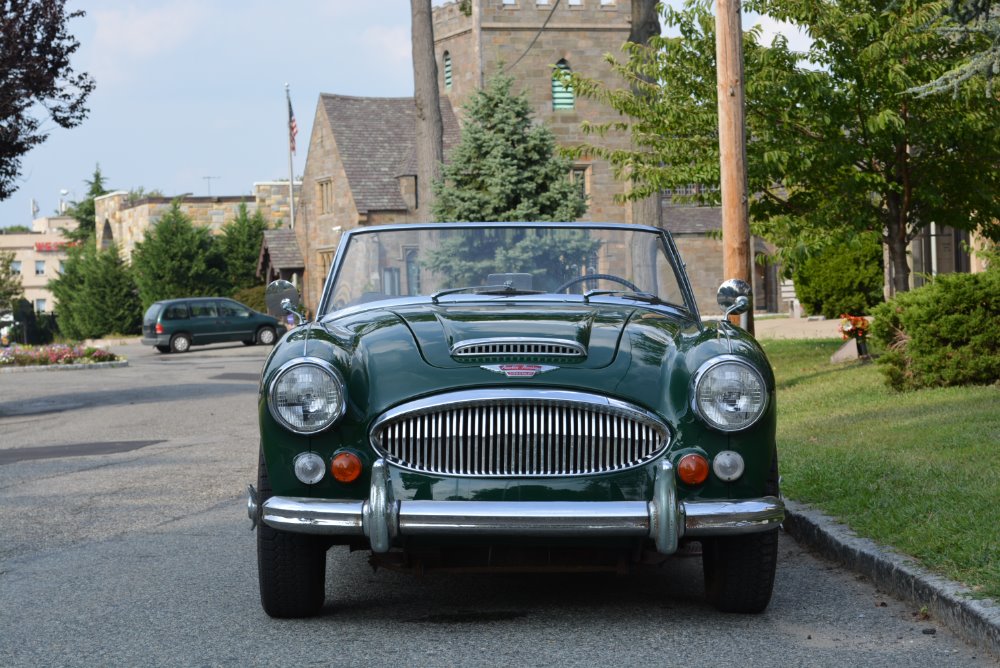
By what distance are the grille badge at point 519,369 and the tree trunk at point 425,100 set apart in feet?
64.8

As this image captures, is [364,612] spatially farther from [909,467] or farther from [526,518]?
[909,467]

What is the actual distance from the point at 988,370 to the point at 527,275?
730 cm

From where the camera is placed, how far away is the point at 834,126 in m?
15.9

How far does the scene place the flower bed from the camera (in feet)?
93.0

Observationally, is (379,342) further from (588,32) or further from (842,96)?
(588,32)

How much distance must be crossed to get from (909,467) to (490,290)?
9.81 ft

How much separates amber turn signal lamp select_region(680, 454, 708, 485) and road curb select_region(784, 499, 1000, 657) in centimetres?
100

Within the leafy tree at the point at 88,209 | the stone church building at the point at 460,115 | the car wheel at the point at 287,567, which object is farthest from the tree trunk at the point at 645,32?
the leafy tree at the point at 88,209

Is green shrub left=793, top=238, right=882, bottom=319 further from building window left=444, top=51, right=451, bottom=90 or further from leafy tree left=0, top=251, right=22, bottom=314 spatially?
leafy tree left=0, top=251, right=22, bottom=314

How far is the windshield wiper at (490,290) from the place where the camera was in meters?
6.07

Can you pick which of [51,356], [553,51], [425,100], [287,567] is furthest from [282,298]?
[553,51]

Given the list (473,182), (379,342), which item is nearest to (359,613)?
(379,342)

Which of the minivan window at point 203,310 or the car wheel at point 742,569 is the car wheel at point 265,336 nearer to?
the minivan window at point 203,310

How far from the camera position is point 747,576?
16.4 feet
